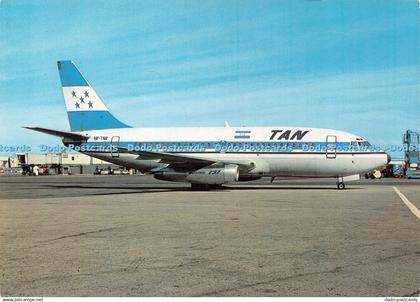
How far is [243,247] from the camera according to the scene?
7.81 metres

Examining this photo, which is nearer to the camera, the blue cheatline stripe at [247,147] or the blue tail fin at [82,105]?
the blue cheatline stripe at [247,147]

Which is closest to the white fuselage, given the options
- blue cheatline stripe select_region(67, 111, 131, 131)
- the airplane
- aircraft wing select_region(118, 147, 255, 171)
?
the airplane

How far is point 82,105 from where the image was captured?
3083 centimetres

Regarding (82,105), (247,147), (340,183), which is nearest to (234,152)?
(247,147)

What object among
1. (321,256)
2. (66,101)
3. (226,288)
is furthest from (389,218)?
(66,101)

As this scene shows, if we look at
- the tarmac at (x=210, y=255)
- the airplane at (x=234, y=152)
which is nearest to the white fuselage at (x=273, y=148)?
the airplane at (x=234, y=152)

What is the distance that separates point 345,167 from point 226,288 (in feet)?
71.8

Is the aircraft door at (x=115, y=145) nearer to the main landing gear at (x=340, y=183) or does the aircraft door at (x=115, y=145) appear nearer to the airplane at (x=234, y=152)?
the airplane at (x=234, y=152)

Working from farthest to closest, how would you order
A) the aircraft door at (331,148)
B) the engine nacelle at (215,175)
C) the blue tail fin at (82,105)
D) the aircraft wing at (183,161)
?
the blue tail fin at (82,105)
the aircraft door at (331,148)
the engine nacelle at (215,175)
the aircraft wing at (183,161)

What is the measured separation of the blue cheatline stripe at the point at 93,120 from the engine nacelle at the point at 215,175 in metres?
7.88

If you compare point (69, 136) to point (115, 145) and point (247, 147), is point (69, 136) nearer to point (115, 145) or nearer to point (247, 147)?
point (115, 145)

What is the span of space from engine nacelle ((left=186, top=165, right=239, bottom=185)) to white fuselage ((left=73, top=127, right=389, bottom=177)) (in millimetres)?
1978

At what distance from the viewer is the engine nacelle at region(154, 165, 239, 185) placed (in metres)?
Result: 24.7

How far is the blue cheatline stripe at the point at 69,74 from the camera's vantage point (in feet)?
99.8
